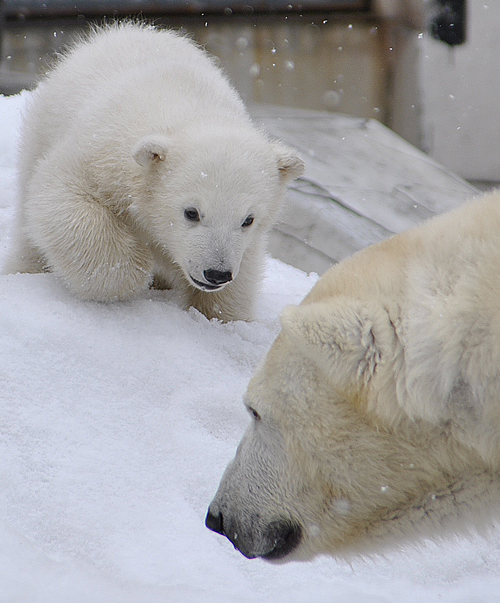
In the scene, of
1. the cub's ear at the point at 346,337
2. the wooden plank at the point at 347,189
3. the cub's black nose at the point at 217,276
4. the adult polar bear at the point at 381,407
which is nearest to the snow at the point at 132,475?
the adult polar bear at the point at 381,407

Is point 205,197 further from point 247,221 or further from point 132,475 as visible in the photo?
point 132,475

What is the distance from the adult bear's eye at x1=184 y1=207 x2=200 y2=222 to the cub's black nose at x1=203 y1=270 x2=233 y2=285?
0.26 metres

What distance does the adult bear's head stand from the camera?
1533 mm

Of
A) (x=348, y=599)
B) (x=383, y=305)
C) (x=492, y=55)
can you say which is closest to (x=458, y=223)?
(x=383, y=305)

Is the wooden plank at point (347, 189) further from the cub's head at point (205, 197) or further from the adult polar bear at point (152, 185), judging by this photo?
the cub's head at point (205, 197)

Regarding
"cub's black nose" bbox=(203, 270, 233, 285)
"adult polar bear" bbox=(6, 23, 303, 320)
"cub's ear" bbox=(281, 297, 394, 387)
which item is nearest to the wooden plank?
"adult polar bear" bbox=(6, 23, 303, 320)

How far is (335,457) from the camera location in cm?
168

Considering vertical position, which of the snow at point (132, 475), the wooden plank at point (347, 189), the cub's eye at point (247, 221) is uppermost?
the cub's eye at point (247, 221)

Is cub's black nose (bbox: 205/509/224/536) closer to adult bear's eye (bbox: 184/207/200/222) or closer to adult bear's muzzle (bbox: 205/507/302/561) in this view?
adult bear's muzzle (bbox: 205/507/302/561)

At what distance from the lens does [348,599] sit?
2.06 meters

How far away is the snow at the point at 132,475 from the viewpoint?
1965 mm

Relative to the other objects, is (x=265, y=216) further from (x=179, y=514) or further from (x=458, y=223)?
(x=458, y=223)

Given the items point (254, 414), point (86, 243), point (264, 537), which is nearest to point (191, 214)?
point (86, 243)

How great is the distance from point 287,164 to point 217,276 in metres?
0.78
